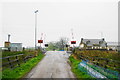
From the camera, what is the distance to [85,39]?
4498 inches

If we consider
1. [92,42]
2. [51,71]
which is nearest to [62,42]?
[92,42]

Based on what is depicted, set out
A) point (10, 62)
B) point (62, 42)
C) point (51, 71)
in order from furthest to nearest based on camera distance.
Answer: point (62, 42) < point (51, 71) < point (10, 62)

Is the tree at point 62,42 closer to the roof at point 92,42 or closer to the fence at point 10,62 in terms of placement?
the roof at point 92,42

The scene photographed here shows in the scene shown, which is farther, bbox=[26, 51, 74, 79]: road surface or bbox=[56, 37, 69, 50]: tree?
→ bbox=[56, 37, 69, 50]: tree

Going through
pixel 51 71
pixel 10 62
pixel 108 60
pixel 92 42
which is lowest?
pixel 51 71

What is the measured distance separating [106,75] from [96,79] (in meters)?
0.85

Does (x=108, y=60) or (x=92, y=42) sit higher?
(x=92, y=42)

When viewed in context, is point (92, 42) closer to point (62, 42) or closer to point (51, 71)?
point (62, 42)

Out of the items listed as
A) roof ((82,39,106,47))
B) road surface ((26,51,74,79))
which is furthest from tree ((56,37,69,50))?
road surface ((26,51,74,79))

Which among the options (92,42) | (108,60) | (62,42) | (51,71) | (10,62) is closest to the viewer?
(108,60)

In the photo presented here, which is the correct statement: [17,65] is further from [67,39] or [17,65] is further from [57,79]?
[67,39]

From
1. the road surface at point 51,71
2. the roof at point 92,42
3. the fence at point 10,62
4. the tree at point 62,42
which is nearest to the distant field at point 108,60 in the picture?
the road surface at point 51,71

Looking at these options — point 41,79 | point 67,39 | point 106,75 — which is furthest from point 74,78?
point 67,39

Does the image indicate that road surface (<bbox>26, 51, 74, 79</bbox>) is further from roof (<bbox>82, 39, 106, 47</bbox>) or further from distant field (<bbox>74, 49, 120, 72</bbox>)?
roof (<bbox>82, 39, 106, 47</bbox>)
